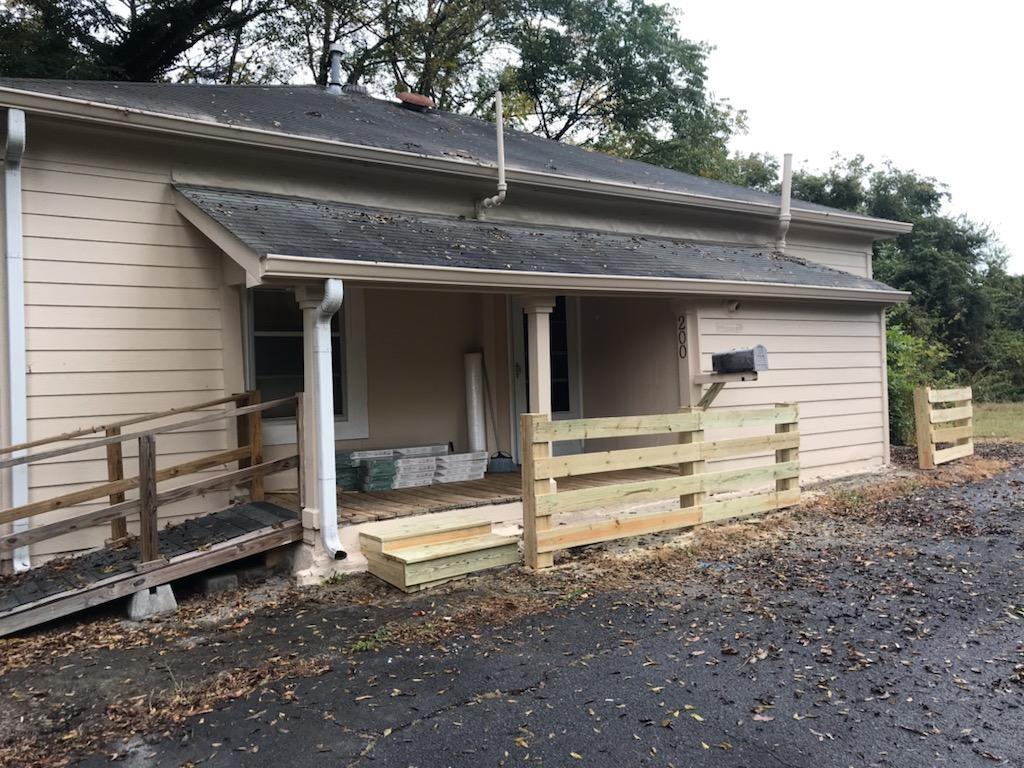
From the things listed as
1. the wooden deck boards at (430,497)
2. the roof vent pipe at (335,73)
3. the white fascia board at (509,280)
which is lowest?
the wooden deck boards at (430,497)

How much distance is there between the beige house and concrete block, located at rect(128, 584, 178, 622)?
103 centimetres

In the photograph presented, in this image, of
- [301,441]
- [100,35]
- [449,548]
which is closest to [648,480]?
[449,548]

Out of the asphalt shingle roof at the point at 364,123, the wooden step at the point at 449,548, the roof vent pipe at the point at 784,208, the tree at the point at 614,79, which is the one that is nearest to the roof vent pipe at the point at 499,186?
the asphalt shingle roof at the point at 364,123

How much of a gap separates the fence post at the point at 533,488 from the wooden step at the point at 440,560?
19 cm

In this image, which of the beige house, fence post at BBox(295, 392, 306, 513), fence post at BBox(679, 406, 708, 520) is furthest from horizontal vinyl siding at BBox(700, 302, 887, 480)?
fence post at BBox(295, 392, 306, 513)

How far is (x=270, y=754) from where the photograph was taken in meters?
2.89

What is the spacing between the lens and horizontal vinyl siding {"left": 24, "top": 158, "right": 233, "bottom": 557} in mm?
5219

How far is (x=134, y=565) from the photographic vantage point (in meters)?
4.68

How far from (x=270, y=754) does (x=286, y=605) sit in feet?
6.25

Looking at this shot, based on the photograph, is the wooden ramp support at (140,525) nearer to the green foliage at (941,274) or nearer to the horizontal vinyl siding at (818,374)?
the horizontal vinyl siding at (818,374)

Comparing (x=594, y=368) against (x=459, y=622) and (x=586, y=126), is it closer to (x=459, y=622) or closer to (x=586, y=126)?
(x=459, y=622)

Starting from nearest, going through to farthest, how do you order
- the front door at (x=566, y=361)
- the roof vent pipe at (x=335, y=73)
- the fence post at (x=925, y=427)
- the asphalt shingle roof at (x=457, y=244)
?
1. the asphalt shingle roof at (x=457, y=244)
2. the front door at (x=566, y=361)
3. the fence post at (x=925, y=427)
4. the roof vent pipe at (x=335, y=73)

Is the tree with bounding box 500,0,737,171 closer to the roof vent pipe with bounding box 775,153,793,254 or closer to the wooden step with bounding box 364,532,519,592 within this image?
the roof vent pipe with bounding box 775,153,793,254

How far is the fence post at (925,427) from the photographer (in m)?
9.14
